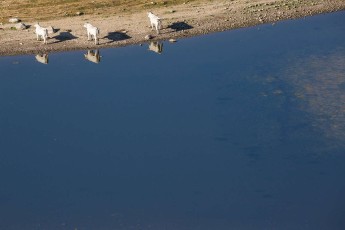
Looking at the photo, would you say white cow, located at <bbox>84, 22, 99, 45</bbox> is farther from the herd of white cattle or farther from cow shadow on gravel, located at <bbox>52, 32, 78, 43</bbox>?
cow shadow on gravel, located at <bbox>52, 32, 78, 43</bbox>

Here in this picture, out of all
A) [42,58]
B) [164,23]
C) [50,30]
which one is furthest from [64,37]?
[164,23]

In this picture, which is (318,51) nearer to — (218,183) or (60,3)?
(218,183)

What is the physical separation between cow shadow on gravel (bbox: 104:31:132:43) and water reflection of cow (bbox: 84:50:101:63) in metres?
2.11

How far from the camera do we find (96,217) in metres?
33.0

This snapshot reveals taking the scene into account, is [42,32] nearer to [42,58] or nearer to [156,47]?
[42,58]

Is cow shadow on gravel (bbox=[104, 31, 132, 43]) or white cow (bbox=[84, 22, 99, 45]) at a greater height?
white cow (bbox=[84, 22, 99, 45])

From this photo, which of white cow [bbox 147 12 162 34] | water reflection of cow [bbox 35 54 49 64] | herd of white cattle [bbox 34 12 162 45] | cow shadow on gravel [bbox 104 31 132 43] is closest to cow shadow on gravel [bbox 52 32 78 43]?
herd of white cattle [bbox 34 12 162 45]

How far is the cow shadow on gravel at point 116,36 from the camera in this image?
55.0 m

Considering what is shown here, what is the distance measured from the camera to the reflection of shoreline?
40.7 meters

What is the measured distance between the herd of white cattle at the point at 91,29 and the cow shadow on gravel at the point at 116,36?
1.21 m

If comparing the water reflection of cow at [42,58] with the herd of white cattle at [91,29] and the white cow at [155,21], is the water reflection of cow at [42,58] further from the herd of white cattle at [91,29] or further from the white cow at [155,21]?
the white cow at [155,21]

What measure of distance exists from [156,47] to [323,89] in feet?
53.1

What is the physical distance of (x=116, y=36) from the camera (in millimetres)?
55469

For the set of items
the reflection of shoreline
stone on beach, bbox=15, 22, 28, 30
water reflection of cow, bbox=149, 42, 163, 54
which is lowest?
the reflection of shoreline
